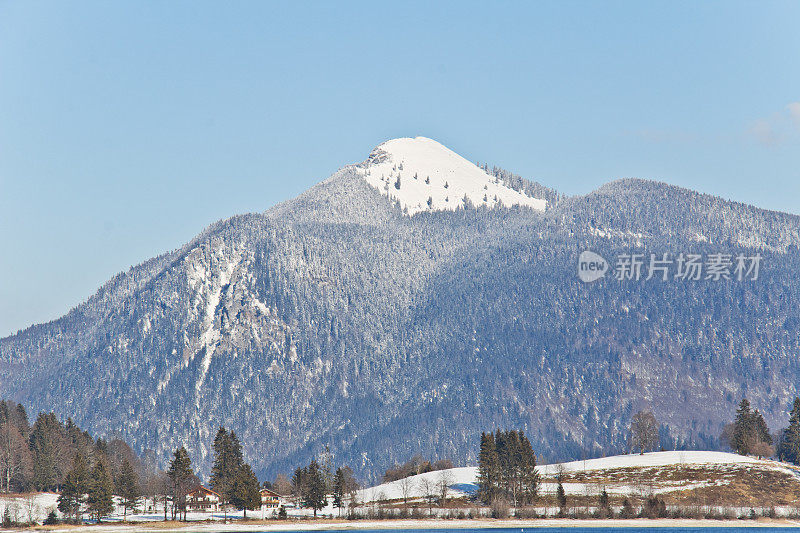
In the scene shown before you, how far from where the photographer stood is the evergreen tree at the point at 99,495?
628 feet

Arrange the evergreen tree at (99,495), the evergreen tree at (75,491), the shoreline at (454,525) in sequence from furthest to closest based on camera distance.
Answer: the evergreen tree at (99,495), the evergreen tree at (75,491), the shoreline at (454,525)

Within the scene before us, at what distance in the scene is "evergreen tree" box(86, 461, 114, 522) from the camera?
628ft

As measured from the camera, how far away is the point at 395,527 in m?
192

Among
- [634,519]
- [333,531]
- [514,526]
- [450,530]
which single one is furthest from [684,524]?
[333,531]

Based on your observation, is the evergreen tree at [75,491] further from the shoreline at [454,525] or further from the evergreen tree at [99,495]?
the shoreline at [454,525]

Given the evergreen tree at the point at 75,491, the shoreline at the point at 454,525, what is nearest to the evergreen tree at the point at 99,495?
→ the evergreen tree at the point at 75,491

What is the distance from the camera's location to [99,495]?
7554 inches

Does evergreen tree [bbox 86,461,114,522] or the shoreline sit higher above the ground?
evergreen tree [bbox 86,461,114,522]

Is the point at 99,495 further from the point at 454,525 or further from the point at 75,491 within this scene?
the point at 454,525

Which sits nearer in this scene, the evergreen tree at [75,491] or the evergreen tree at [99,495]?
the evergreen tree at [75,491]

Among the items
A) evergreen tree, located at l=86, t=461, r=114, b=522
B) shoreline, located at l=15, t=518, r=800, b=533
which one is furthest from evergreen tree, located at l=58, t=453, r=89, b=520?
shoreline, located at l=15, t=518, r=800, b=533

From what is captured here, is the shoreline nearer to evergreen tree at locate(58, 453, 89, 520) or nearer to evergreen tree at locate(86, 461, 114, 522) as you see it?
evergreen tree at locate(86, 461, 114, 522)

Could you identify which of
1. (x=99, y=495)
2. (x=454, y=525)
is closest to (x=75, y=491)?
(x=99, y=495)

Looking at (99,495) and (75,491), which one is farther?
Answer: (99,495)
